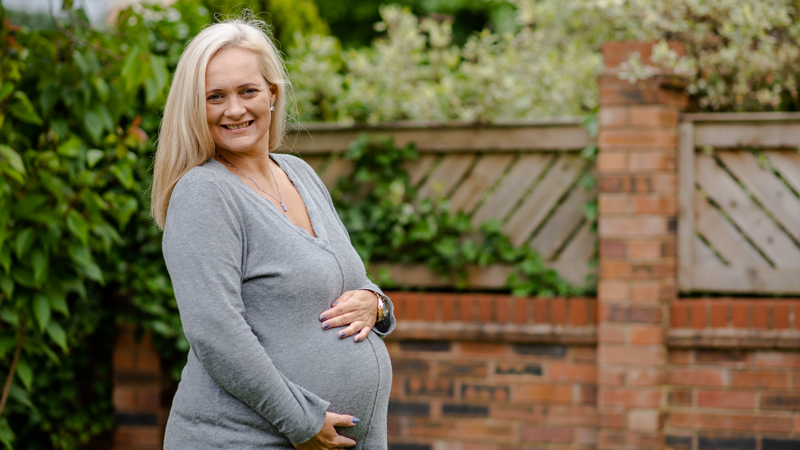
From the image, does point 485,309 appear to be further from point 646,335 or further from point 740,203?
point 740,203

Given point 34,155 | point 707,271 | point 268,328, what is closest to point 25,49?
point 34,155

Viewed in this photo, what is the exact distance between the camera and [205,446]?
162 centimetres

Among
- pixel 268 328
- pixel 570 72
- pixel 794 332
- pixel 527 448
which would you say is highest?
pixel 570 72

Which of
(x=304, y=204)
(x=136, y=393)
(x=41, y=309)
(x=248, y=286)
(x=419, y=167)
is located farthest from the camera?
(x=419, y=167)

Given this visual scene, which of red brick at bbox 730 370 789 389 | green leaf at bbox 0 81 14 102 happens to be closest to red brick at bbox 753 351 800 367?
red brick at bbox 730 370 789 389

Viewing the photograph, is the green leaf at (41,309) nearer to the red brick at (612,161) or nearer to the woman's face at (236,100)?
the woman's face at (236,100)

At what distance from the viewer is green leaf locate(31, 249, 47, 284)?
2.60 m

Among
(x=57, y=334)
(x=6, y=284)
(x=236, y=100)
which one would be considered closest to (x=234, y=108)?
(x=236, y=100)

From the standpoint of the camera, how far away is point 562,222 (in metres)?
3.62

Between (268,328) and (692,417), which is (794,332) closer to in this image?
(692,417)

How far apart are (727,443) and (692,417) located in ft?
0.59

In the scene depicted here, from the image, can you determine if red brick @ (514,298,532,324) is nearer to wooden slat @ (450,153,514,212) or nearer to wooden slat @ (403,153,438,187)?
wooden slat @ (450,153,514,212)

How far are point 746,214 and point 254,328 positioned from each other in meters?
Answer: 2.58

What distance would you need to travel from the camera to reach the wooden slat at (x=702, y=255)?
3.43 meters
